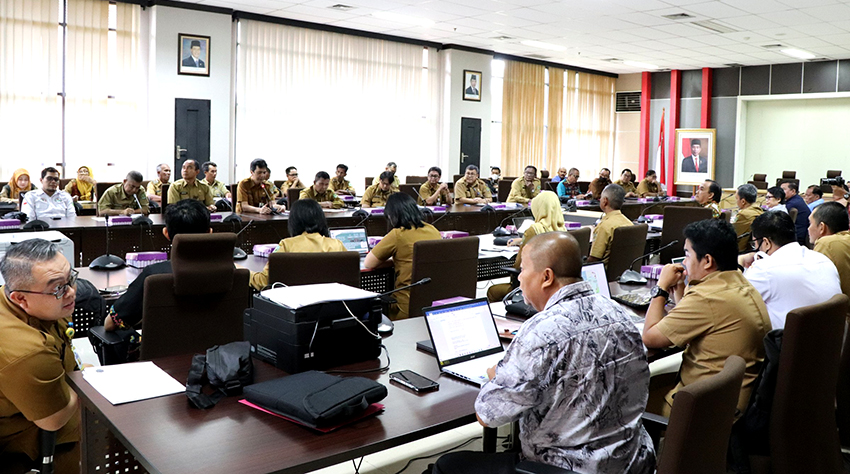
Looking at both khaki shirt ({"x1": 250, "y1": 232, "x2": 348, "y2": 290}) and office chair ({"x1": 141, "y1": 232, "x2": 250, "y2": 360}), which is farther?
khaki shirt ({"x1": 250, "y1": 232, "x2": 348, "y2": 290})

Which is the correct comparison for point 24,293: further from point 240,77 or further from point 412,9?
point 240,77

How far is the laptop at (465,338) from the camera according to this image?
2.31m

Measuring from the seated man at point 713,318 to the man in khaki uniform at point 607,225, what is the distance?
2.22m

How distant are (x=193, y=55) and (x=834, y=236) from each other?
808 cm

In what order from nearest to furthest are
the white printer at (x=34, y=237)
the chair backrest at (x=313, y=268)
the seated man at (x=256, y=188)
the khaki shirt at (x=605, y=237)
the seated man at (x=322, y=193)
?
the chair backrest at (x=313, y=268), the white printer at (x=34, y=237), the khaki shirt at (x=605, y=237), the seated man at (x=256, y=188), the seated man at (x=322, y=193)

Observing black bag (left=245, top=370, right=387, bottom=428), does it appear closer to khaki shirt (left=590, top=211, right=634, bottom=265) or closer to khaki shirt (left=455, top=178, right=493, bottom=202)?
khaki shirt (left=590, top=211, right=634, bottom=265)

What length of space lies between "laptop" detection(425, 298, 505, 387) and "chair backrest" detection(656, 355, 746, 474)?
2.26ft

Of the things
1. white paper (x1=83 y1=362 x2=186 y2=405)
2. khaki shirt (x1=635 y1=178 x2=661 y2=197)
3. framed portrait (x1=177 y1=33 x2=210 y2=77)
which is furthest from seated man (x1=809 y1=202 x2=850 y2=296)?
khaki shirt (x1=635 y1=178 x2=661 y2=197)

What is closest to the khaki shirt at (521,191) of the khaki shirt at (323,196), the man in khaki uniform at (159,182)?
the khaki shirt at (323,196)

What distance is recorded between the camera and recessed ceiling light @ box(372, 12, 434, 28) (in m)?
9.94

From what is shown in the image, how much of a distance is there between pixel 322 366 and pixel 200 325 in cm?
101

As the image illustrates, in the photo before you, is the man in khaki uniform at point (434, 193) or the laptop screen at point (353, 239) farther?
the man in khaki uniform at point (434, 193)

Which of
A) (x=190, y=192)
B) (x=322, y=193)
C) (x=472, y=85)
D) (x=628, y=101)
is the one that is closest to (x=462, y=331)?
(x=190, y=192)

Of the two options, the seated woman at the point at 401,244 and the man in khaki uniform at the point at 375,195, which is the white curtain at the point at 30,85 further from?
the seated woman at the point at 401,244
